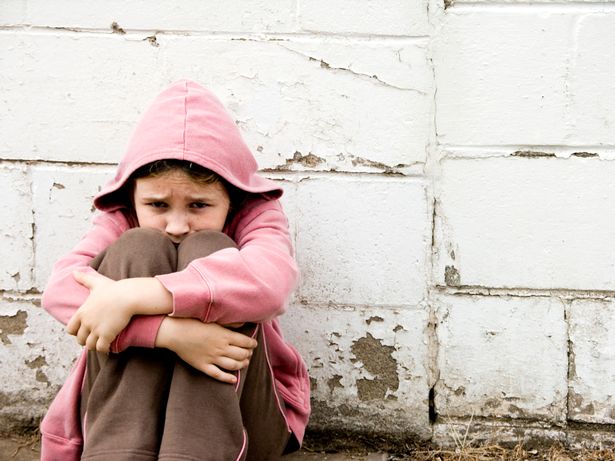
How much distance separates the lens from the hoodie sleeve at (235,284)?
1.84m

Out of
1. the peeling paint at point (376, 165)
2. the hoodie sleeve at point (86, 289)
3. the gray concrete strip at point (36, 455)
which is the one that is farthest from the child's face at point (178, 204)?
the gray concrete strip at point (36, 455)

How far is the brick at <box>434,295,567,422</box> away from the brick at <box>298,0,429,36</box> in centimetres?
89

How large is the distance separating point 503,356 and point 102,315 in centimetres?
137

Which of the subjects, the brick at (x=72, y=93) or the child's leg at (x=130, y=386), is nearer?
the child's leg at (x=130, y=386)

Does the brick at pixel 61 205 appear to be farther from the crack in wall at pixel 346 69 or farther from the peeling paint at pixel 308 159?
the crack in wall at pixel 346 69

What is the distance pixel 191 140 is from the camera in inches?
82.4

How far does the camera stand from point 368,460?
2.59m

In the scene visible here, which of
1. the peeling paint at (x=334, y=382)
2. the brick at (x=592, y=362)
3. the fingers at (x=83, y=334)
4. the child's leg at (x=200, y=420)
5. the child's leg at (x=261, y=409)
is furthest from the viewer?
the peeling paint at (x=334, y=382)

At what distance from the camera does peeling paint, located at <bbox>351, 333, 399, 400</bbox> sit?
2623mm

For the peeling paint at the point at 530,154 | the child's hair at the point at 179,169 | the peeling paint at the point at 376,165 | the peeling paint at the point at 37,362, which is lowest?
the peeling paint at the point at 37,362

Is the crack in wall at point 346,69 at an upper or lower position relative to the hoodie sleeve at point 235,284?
upper

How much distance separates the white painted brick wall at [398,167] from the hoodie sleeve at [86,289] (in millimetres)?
425

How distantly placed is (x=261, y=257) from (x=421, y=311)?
2.58 ft

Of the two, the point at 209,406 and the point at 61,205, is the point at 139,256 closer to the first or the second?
the point at 209,406
